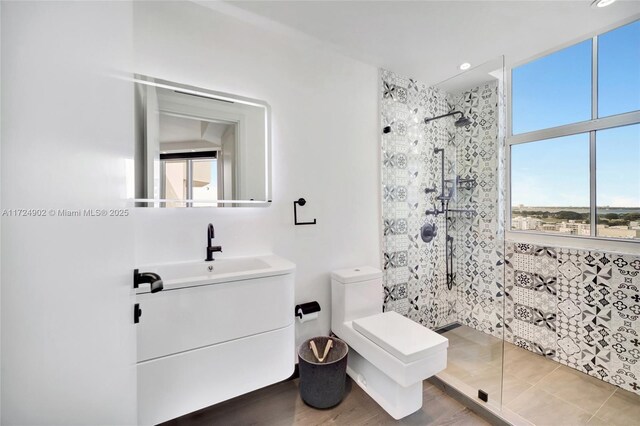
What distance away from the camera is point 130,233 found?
86cm

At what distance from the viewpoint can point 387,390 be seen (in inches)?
62.2

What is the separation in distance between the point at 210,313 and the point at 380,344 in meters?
1.00

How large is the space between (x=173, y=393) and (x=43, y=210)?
1.21 metres

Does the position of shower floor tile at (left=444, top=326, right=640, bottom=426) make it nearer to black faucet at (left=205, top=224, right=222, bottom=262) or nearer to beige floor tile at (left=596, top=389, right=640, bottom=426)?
beige floor tile at (left=596, top=389, right=640, bottom=426)

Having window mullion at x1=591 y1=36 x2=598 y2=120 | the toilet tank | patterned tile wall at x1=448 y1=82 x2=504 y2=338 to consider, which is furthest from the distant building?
the toilet tank

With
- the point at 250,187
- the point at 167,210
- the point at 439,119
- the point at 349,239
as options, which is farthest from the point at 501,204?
the point at 167,210

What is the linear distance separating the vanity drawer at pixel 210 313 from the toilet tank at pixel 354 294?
1.88 feet

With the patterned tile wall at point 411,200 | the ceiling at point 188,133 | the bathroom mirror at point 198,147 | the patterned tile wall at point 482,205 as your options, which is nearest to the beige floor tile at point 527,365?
the patterned tile wall at point 482,205

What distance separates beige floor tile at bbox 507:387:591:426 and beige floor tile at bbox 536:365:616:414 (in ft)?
0.22

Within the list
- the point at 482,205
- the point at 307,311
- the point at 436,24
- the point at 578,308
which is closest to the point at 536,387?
the point at 578,308

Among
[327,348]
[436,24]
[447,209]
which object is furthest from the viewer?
[447,209]

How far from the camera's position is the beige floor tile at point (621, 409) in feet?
5.01

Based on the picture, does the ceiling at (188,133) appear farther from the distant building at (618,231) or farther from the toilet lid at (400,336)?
the distant building at (618,231)

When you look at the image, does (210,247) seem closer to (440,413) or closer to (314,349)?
(314,349)
